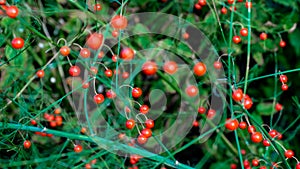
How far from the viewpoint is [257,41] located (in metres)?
1.51

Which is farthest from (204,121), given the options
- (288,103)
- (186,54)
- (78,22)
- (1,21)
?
(1,21)

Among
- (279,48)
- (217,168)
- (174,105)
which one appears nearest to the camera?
(217,168)

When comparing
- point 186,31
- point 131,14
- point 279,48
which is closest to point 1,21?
point 131,14

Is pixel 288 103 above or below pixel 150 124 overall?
below

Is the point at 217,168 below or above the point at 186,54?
below

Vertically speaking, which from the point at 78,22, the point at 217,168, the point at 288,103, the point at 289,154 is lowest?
the point at 217,168

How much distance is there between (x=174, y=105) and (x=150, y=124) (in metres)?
0.74

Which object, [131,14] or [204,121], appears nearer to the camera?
[204,121]

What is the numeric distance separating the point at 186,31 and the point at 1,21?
2.13 feet

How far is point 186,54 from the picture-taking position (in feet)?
4.62

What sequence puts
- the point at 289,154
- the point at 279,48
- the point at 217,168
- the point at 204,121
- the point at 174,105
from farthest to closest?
1. the point at 174,105
2. the point at 279,48
3. the point at 217,168
4. the point at 204,121
5. the point at 289,154

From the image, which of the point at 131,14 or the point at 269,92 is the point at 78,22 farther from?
the point at 269,92

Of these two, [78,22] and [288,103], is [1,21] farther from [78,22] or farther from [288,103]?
[288,103]

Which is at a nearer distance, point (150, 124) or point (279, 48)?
point (150, 124)
